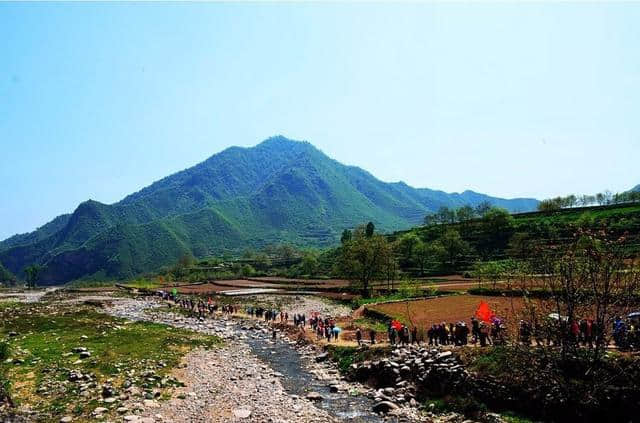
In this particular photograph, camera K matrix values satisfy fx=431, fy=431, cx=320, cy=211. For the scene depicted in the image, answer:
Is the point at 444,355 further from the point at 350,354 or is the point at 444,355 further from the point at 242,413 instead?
the point at 242,413

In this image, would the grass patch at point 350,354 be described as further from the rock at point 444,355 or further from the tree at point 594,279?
the tree at point 594,279

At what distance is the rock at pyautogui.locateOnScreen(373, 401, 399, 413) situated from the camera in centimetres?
2373

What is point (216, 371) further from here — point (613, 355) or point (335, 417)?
point (613, 355)

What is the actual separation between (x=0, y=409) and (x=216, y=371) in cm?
1390

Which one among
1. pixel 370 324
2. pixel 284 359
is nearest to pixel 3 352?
pixel 284 359

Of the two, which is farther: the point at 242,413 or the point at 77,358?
the point at 77,358

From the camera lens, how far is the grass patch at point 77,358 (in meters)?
23.5

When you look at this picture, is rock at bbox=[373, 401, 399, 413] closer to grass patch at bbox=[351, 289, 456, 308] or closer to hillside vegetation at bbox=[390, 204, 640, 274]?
grass patch at bbox=[351, 289, 456, 308]

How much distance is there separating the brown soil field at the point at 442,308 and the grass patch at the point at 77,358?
20.9 meters

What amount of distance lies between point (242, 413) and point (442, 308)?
34.3m

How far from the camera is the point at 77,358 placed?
1224 inches

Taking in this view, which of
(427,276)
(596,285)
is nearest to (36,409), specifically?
(596,285)

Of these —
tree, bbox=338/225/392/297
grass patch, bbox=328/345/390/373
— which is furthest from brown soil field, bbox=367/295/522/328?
tree, bbox=338/225/392/297

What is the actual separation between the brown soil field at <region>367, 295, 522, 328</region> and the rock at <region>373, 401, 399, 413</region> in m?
17.8
